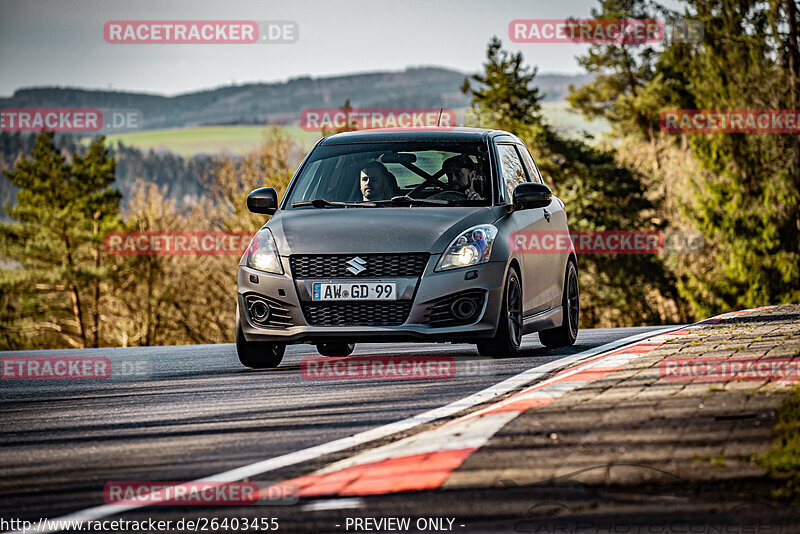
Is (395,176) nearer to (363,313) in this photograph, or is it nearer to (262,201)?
(262,201)

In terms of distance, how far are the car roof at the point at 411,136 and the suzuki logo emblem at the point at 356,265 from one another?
201 centimetres

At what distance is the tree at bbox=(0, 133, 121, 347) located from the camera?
5656 centimetres

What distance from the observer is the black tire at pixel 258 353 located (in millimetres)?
9852

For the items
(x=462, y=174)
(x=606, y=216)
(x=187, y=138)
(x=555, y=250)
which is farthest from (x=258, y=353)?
(x=187, y=138)

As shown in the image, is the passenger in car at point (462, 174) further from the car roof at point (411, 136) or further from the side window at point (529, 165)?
the side window at point (529, 165)

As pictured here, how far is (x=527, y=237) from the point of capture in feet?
33.9

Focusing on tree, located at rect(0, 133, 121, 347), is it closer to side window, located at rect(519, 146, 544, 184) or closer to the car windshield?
side window, located at rect(519, 146, 544, 184)

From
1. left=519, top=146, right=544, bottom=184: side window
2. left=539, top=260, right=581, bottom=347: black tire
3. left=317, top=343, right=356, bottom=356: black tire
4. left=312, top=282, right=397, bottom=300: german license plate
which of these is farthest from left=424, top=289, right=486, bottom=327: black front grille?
left=519, top=146, right=544, bottom=184: side window

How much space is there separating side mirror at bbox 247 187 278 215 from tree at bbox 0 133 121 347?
157ft

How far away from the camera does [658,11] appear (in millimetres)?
48531

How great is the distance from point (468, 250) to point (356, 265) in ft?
3.04

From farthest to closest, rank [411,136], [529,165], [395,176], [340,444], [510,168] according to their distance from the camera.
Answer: [529,165]
[510,168]
[411,136]
[395,176]
[340,444]

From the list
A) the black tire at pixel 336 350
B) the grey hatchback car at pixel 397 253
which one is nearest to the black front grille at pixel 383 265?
the grey hatchback car at pixel 397 253

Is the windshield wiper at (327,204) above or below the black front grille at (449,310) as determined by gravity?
above
